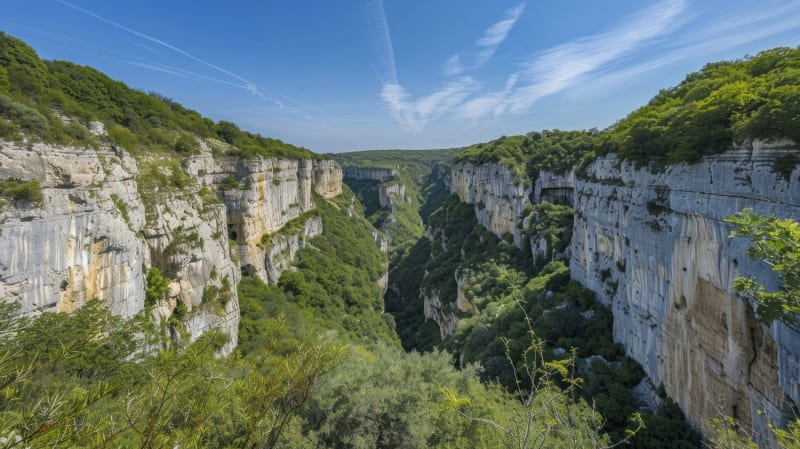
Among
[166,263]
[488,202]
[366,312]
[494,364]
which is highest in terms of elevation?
[488,202]

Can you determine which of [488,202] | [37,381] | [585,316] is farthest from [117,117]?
[488,202]

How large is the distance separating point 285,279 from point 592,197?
27.1 metres

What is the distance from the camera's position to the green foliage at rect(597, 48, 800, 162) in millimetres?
9562

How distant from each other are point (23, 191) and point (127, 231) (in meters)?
4.13

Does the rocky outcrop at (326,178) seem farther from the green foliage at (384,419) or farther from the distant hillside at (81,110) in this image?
the green foliage at (384,419)

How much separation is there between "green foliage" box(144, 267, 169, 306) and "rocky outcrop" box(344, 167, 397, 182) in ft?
299

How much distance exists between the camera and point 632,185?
16891 millimetres

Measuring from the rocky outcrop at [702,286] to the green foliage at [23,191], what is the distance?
65.9 ft

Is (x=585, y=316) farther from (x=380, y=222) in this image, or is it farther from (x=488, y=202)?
(x=380, y=222)

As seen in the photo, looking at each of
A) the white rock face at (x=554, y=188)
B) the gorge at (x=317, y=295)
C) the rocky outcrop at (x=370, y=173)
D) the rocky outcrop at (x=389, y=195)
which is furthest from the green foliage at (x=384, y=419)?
the rocky outcrop at (x=370, y=173)

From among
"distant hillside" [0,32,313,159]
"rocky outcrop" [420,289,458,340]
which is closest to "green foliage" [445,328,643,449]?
"rocky outcrop" [420,289,458,340]

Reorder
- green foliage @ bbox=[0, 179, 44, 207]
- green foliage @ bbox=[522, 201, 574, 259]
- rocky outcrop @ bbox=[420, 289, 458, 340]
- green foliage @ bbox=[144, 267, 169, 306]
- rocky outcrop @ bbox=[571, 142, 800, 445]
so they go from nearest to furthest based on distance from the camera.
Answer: rocky outcrop @ bbox=[571, 142, 800, 445] < green foliage @ bbox=[0, 179, 44, 207] < green foliage @ bbox=[144, 267, 169, 306] < green foliage @ bbox=[522, 201, 574, 259] < rocky outcrop @ bbox=[420, 289, 458, 340]

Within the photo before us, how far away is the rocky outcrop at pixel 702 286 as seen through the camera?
9.25 metres

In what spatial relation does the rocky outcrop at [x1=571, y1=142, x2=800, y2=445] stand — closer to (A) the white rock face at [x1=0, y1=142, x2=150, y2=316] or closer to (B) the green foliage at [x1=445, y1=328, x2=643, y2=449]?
(B) the green foliage at [x1=445, y1=328, x2=643, y2=449]
